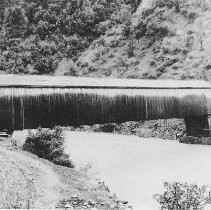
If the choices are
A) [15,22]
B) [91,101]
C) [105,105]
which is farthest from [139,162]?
[15,22]

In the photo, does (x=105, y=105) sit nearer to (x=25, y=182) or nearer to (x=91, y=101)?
(x=91, y=101)

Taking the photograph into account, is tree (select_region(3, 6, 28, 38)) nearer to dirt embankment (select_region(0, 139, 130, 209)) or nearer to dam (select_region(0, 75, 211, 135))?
dam (select_region(0, 75, 211, 135))

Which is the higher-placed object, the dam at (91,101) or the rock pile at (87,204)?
the dam at (91,101)

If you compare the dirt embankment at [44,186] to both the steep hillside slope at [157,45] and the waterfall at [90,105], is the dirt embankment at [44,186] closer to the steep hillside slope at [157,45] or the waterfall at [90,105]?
the waterfall at [90,105]

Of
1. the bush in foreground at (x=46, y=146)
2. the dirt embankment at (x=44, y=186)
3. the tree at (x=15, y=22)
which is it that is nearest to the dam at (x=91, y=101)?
the bush in foreground at (x=46, y=146)

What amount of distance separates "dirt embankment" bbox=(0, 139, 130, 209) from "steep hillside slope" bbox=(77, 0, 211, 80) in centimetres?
2334

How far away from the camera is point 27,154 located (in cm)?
1942

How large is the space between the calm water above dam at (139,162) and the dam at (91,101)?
2.43 meters

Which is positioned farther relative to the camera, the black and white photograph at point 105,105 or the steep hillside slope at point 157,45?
the steep hillside slope at point 157,45

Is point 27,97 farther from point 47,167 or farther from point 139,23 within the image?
point 139,23

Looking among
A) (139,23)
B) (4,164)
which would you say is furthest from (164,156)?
(139,23)

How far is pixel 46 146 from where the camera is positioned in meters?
21.0

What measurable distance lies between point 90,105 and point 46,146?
14.3ft

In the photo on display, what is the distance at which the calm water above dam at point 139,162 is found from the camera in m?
18.5
